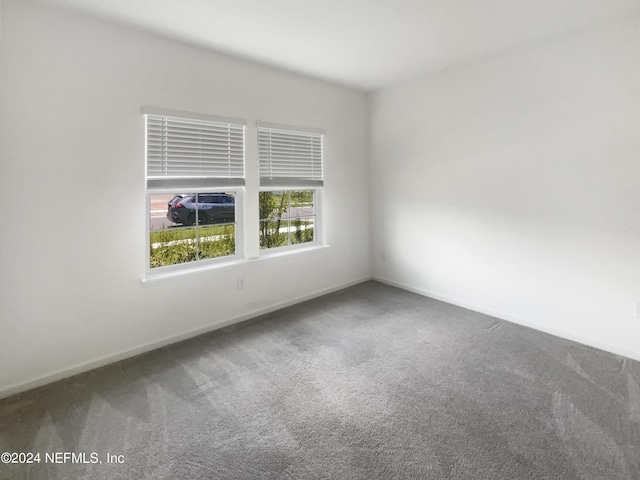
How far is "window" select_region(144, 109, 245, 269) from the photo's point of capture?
276 cm

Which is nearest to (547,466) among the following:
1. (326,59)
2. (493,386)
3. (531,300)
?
(493,386)

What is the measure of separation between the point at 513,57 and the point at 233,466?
4003mm

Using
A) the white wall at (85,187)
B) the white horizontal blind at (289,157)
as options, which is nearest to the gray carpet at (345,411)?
the white wall at (85,187)

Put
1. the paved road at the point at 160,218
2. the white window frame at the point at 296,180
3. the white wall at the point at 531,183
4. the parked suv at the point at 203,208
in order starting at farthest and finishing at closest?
1. the white window frame at the point at 296,180
2. the parked suv at the point at 203,208
3. the paved road at the point at 160,218
4. the white wall at the point at 531,183

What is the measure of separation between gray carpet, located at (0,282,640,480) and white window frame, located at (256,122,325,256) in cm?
146

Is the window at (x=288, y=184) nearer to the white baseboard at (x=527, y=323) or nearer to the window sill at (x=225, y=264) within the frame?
the window sill at (x=225, y=264)

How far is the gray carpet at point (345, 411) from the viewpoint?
1.59 m

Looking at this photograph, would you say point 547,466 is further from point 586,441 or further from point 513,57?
point 513,57

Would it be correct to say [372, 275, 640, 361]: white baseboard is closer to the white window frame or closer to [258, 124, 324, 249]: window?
the white window frame

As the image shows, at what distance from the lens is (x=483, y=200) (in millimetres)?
3408

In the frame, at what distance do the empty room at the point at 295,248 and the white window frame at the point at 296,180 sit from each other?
0.03m

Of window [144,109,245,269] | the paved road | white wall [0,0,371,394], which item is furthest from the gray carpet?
the paved road

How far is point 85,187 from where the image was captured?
240cm

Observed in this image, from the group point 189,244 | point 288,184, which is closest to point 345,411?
point 189,244
